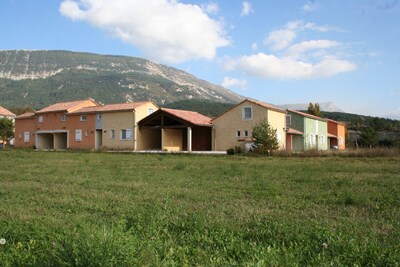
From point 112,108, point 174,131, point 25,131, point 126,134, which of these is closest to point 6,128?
point 25,131

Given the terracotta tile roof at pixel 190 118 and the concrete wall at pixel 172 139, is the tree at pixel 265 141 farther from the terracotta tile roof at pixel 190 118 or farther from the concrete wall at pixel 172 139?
the concrete wall at pixel 172 139

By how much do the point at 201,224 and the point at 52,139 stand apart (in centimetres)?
5043

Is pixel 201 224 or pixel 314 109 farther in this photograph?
pixel 314 109

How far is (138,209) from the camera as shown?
6.78 m

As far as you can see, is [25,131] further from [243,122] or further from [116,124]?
[243,122]

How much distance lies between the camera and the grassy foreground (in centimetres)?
372

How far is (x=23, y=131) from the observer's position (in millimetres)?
52844

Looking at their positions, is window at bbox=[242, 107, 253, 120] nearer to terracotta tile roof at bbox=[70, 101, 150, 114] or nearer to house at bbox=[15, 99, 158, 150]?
house at bbox=[15, 99, 158, 150]

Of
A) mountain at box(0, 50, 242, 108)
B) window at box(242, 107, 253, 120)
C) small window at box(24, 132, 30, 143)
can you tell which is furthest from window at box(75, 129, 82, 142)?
mountain at box(0, 50, 242, 108)

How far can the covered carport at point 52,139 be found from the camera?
49.3 m

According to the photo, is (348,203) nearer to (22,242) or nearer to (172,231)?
(172,231)

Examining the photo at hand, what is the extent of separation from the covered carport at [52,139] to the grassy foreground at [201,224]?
40.9 m

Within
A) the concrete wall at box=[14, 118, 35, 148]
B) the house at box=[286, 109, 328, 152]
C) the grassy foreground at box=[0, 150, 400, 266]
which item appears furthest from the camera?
the concrete wall at box=[14, 118, 35, 148]

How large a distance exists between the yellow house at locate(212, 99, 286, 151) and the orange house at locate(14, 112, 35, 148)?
1032 inches
